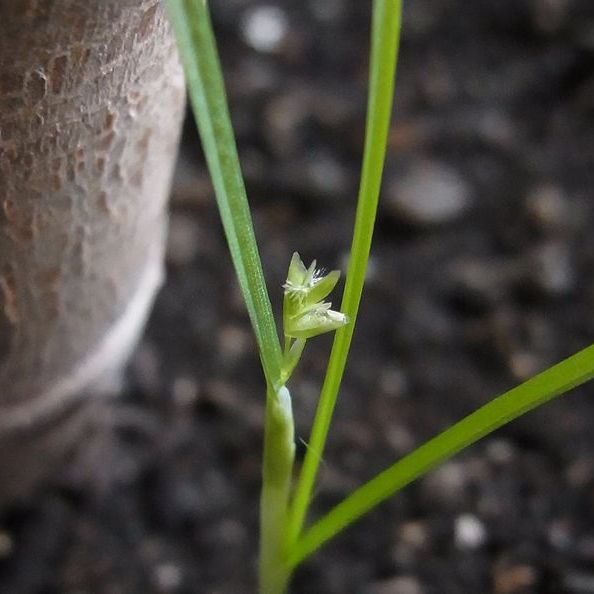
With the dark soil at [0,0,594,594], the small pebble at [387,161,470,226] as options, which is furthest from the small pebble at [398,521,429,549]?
the small pebble at [387,161,470,226]

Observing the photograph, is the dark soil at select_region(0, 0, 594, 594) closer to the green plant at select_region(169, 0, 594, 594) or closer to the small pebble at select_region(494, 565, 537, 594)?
the small pebble at select_region(494, 565, 537, 594)

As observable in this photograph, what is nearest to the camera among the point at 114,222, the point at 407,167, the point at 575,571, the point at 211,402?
the point at 114,222

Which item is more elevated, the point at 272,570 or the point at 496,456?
the point at 496,456

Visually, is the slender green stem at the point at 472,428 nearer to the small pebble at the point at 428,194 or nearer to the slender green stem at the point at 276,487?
the slender green stem at the point at 276,487

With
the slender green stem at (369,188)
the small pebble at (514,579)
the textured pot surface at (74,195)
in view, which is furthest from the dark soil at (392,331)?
the slender green stem at (369,188)

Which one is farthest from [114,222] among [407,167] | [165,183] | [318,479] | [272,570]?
[407,167]

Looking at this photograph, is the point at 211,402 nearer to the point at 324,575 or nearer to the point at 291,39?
the point at 324,575

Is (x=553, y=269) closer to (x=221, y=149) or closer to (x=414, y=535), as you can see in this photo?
(x=414, y=535)
